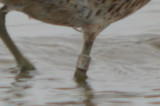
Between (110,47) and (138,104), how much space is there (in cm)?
225

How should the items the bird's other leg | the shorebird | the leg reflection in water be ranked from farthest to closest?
the bird's other leg → the shorebird → the leg reflection in water

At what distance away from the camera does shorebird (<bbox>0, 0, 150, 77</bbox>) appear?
488 centimetres

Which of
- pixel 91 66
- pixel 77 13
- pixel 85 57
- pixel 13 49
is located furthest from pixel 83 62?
pixel 13 49

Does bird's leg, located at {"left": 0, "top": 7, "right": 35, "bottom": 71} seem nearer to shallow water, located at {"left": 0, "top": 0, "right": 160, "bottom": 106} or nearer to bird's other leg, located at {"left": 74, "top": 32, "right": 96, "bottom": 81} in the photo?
shallow water, located at {"left": 0, "top": 0, "right": 160, "bottom": 106}

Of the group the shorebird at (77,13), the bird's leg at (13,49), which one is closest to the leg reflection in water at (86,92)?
the shorebird at (77,13)

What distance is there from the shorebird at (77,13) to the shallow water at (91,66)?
13cm

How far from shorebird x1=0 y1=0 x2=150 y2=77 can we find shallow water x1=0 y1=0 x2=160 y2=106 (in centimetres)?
13

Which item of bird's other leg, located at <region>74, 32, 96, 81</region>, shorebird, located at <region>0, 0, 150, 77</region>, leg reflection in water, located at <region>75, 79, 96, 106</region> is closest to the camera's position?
leg reflection in water, located at <region>75, 79, 96, 106</region>

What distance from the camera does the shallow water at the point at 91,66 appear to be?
434cm

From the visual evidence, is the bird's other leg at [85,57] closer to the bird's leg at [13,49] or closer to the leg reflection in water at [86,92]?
the leg reflection in water at [86,92]

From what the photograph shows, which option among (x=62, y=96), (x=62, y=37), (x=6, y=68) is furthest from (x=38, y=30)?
(x=62, y=96)

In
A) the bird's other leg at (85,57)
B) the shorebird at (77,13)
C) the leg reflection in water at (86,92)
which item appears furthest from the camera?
the bird's other leg at (85,57)

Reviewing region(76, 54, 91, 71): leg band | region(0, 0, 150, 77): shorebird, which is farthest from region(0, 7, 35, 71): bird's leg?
region(76, 54, 91, 71): leg band

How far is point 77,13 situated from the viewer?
16.5ft
